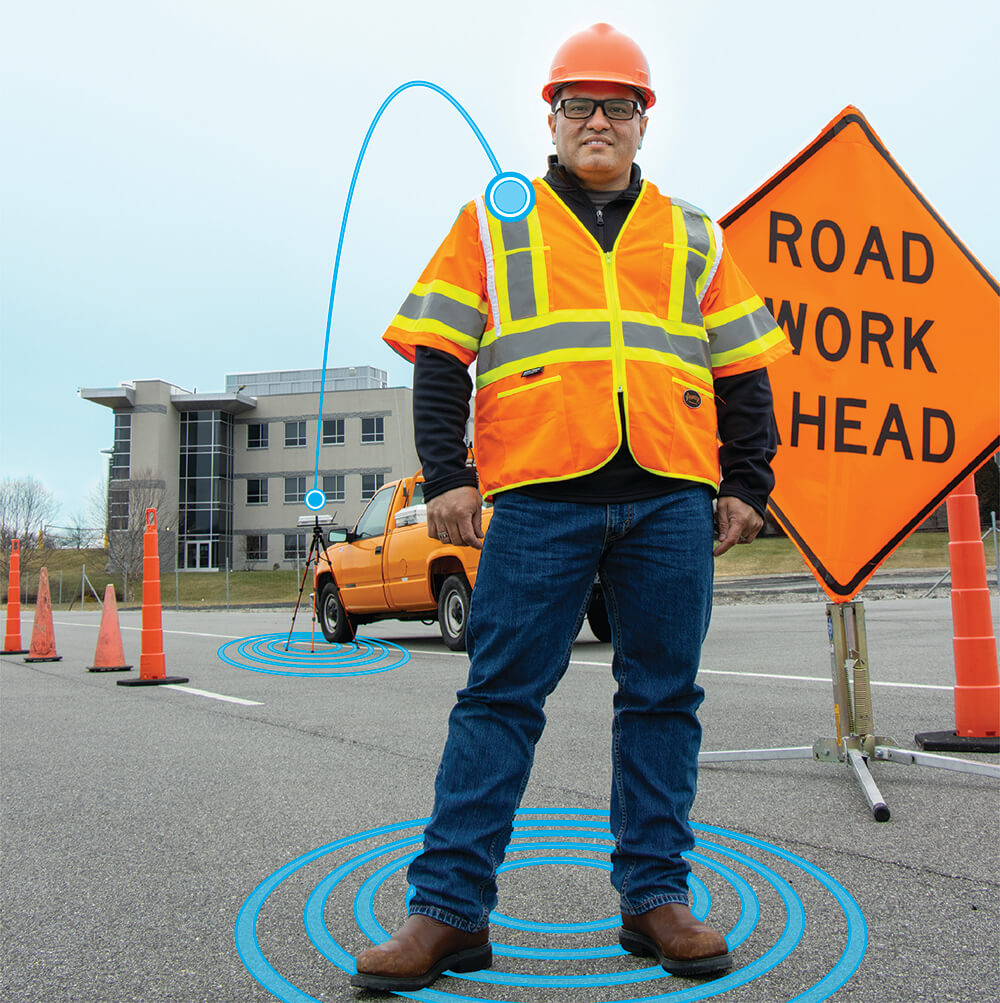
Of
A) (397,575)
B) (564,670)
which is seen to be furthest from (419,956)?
(397,575)

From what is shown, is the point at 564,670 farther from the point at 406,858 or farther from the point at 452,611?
the point at 452,611

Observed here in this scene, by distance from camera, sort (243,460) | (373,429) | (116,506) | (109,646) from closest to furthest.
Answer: (109,646) → (116,506) → (373,429) → (243,460)

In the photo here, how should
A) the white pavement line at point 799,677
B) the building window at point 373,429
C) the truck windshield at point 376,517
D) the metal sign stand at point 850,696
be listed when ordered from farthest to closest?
the building window at point 373,429 < the truck windshield at point 376,517 < the white pavement line at point 799,677 < the metal sign stand at point 850,696

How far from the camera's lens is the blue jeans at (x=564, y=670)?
245 centimetres

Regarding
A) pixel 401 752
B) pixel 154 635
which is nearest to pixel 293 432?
pixel 154 635

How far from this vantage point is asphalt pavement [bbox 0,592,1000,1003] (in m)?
2.31

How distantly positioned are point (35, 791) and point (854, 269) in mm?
4364

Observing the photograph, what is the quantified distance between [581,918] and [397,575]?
9.03 metres

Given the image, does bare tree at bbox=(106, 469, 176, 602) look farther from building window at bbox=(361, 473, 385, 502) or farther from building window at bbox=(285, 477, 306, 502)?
building window at bbox=(361, 473, 385, 502)

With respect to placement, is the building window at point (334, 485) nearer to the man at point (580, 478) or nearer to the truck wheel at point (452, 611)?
the truck wheel at point (452, 611)

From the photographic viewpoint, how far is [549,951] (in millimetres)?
2457

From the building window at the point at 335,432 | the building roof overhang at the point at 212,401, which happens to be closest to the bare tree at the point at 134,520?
the building roof overhang at the point at 212,401

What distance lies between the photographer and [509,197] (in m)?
2.63

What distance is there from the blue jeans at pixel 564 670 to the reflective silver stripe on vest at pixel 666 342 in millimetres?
359
